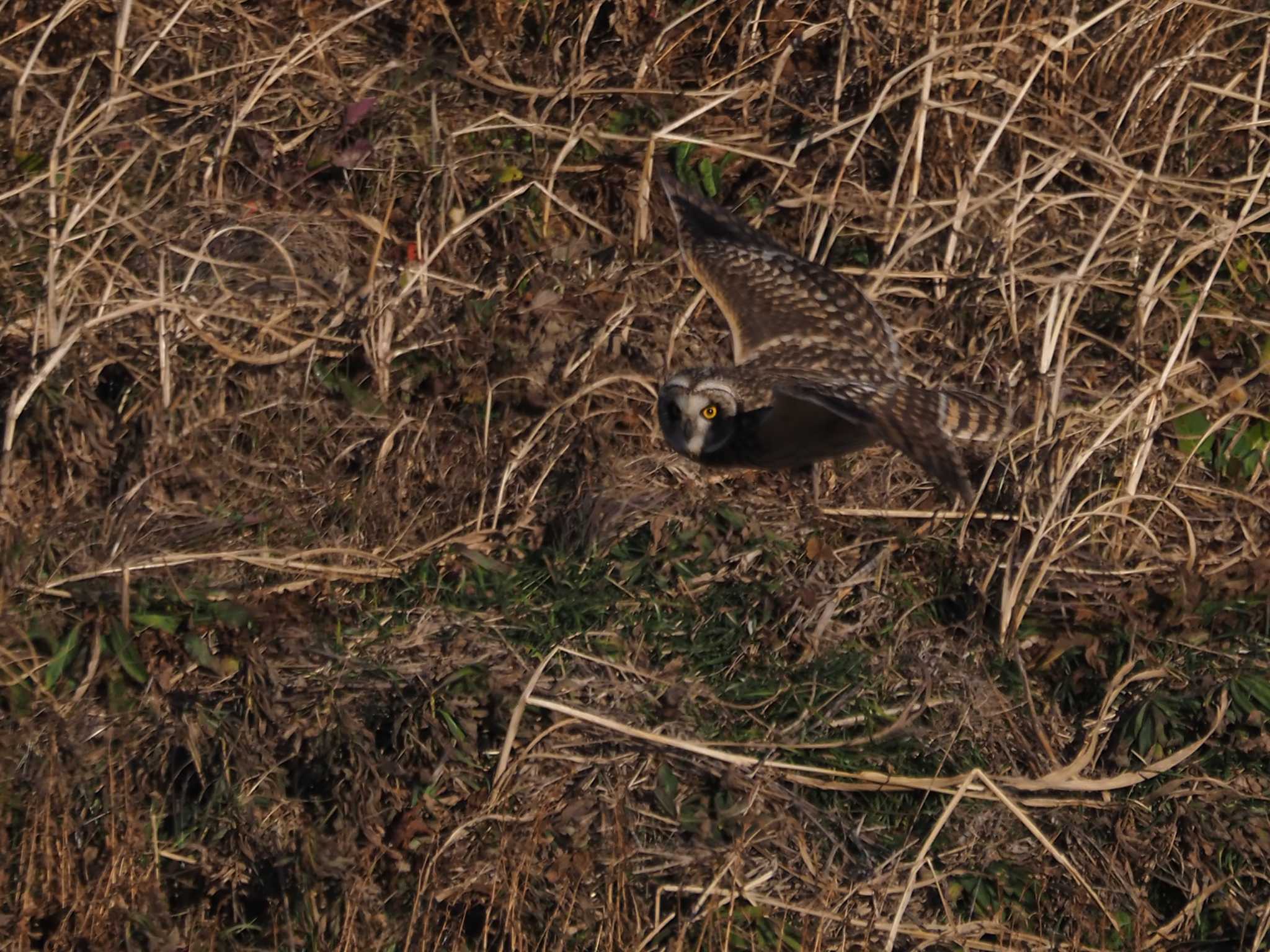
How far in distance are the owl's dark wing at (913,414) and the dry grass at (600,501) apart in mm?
215

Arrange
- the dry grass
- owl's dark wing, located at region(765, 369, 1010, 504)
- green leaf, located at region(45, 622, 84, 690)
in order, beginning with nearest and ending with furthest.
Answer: the dry grass
owl's dark wing, located at region(765, 369, 1010, 504)
green leaf, located at region(45, 622, 84, 690)

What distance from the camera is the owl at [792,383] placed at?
439cm

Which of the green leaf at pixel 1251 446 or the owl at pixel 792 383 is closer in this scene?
the owl at pixel 792 383

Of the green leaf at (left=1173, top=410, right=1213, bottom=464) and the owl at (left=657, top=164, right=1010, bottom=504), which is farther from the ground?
the owl at (left=657, top=164, right=1010, bottom=504)

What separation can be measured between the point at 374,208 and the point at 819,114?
1.49 meters

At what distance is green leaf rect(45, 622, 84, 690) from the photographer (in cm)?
429

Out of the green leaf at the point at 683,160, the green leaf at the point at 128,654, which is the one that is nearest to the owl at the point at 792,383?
the green leaf at the point at 683,160

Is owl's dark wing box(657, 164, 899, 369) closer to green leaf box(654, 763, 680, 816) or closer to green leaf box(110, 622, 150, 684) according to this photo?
green leaf box(654, 763, 680, 816)

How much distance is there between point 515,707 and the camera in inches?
156

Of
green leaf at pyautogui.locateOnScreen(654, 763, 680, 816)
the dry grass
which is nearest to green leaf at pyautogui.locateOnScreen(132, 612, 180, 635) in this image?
the dry grass

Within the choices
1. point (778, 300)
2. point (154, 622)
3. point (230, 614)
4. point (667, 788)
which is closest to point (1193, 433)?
point (778, 300)

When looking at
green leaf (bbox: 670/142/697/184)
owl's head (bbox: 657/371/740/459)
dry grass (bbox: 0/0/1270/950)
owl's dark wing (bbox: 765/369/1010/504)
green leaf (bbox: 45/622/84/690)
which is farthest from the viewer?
green leaf (bbox: 670/142/697/184)

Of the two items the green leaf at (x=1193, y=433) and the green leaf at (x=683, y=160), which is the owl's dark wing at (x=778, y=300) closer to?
the green leaf at (x=683, y=160)

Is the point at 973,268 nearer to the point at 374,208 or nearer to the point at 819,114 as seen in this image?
the point at 819,114
